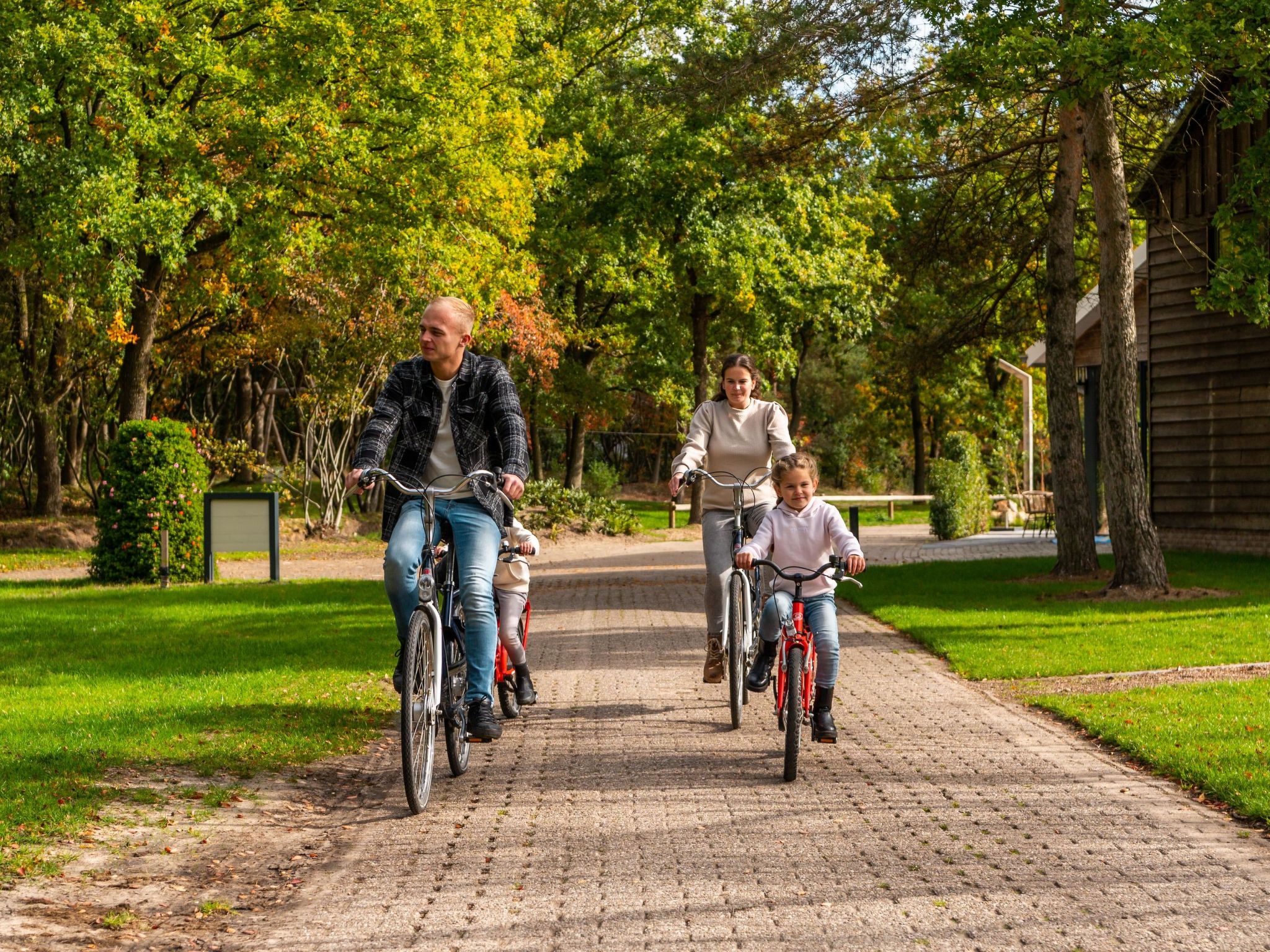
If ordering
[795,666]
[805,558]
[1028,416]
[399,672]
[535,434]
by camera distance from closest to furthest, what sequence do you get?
[399,672], [795,666], [805,558], [1028,416], [535,434]

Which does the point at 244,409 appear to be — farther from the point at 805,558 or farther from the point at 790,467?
the point at 805,558

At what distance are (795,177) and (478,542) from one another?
27700mm

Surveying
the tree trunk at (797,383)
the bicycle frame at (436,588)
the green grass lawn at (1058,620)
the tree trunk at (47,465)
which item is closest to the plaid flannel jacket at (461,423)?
the bicycle frame at (436,588)

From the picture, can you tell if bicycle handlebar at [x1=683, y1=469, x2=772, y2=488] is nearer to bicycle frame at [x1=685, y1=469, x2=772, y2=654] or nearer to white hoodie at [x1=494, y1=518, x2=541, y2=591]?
bicycle frame at [x1=685, y1=469, x2=772, y2=654]

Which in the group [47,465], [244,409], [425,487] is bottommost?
[425,487]

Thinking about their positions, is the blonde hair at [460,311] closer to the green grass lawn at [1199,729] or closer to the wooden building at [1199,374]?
the green grass lawn at [1199,729]

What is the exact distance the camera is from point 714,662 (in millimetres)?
8078

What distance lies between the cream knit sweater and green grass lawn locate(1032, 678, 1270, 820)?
2.21 meters

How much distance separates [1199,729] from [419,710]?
406 centimetres

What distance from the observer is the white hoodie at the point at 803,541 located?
6.88 m

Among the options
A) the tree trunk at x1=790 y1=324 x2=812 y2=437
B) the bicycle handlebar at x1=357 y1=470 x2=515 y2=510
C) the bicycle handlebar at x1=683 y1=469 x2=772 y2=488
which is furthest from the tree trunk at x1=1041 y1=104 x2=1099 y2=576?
the tree trunk at x1=790 y1=324 x2=812 y2=437

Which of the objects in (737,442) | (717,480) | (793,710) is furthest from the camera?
(737,442)

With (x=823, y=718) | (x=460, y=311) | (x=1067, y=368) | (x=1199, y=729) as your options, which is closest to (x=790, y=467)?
(x=823, y=718)

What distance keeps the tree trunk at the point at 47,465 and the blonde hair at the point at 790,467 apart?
25491mm
